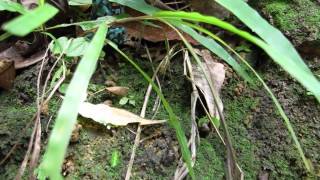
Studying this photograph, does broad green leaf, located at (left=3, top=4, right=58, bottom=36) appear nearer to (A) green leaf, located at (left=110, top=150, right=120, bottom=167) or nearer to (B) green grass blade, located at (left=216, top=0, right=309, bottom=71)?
→ (B) green grass blade, located at (left=216, top=0, right=309, bottom=71)

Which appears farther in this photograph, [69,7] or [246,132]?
[69,7]

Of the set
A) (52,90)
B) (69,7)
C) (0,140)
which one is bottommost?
(0,140)

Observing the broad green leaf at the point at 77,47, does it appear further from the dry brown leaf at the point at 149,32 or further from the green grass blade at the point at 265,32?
the green grass blade at the point at 265,32

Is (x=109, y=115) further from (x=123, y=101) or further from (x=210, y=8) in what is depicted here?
(x=210, y=8)

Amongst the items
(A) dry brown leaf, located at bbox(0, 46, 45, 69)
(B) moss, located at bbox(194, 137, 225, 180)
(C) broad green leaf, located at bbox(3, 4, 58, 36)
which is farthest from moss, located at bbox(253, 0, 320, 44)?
(C) broad green leaf, located at bbox(3, 4, 58, 36)

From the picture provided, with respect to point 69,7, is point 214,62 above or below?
above

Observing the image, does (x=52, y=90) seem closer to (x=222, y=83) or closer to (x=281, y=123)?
(x=222, y=83)

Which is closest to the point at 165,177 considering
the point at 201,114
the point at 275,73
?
the point at 201,114

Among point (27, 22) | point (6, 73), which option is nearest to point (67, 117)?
point (27, 22)
